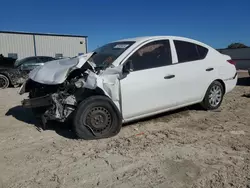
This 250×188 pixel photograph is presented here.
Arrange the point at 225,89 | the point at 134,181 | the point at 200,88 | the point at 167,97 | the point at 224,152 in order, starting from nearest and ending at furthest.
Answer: the point at 134,181
the point at 224,152
the point at 167,97
the point at 200,88
the point at 225,89

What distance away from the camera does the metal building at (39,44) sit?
27.3 m

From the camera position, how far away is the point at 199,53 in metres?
5.51

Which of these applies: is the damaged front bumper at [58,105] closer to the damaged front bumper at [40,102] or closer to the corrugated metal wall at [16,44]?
the damaged front bumper at [40,102]

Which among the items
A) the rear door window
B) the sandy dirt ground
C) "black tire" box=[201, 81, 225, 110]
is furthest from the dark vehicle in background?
"black tire" box=[201, 81, 225, 110]

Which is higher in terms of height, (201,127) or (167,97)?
(167,97)

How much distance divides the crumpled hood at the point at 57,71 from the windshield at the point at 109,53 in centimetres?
34

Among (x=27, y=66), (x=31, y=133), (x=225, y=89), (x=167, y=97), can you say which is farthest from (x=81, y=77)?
(x=27, y=66)

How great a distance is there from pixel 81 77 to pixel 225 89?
3566 mm

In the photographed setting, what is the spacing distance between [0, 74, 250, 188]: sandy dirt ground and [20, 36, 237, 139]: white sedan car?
14.2 inches

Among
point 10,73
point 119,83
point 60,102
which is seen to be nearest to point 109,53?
point 119,83

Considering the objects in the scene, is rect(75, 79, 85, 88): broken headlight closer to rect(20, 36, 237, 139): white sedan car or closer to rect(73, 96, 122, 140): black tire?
rect(20, 36, 237, 139): white sedan car

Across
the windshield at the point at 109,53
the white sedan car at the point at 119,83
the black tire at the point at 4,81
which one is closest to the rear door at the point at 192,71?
the white sedan car at the point at 119,83

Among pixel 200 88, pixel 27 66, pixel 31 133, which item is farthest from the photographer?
pixel 27 66

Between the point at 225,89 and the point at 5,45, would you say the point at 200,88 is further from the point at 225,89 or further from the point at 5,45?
the point at 5,45
